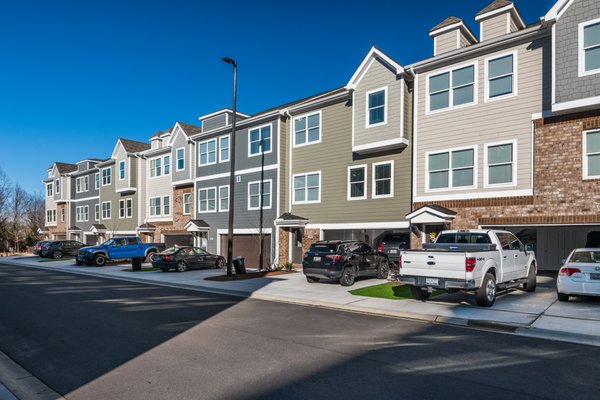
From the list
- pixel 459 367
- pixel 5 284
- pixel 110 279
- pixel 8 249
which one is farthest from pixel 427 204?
pixel 8 249

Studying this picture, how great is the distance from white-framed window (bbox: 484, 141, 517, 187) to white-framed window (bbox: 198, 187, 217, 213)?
60.3 ft

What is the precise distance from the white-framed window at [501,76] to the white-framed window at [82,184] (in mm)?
43864

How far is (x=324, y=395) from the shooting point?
17.8 ft

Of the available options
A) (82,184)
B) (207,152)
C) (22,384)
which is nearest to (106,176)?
(82,184)

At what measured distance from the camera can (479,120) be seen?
1706 centimetres

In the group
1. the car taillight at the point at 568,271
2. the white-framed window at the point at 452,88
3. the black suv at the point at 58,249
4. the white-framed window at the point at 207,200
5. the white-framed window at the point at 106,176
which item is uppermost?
the white-framed window at the point at 452,88

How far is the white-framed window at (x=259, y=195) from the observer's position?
2563cm

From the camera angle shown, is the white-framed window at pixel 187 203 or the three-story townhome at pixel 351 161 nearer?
the three-story townhome at pixel 351 161

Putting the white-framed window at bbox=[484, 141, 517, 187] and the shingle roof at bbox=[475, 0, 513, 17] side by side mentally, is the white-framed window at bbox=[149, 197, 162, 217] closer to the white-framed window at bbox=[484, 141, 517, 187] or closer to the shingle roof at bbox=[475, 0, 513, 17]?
the white-framed window at bbox=[484, 141, 517, 187]

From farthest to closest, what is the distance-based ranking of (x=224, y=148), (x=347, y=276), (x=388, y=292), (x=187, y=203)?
(x=187, y=203)
(x=224, y=148)
(x=347, y=276)
(x=388, y=292)

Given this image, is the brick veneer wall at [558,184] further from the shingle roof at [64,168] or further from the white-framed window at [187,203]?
the shingle roof at [64,168]

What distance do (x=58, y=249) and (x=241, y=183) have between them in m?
19.3

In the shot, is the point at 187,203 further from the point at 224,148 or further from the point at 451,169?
the point at 451,169

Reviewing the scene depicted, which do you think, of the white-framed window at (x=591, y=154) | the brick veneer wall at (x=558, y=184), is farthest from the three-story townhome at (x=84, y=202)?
the white-framed window at (x=591, y=154)
